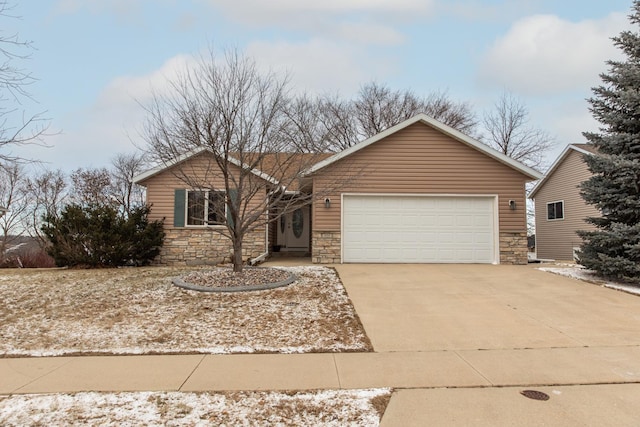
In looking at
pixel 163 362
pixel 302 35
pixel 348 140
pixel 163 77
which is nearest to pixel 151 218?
pixel 163 77

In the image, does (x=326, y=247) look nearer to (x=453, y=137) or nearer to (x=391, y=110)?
(x=453, y=137)

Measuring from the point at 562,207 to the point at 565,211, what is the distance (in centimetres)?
32

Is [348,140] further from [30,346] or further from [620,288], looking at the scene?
[30,346]

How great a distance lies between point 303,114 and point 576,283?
8.46 meters

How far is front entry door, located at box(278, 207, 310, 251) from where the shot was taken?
17.3 m

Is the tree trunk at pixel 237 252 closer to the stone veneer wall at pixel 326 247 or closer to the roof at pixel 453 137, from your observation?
the stone veneer wall at pixel 326 247

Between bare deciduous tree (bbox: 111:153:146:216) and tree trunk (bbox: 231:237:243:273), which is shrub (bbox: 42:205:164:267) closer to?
tree trunk (bbox: 231:237:243:273)

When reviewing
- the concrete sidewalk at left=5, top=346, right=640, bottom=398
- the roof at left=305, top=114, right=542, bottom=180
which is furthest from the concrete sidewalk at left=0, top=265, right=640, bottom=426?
the roof at left=305, top=114, right=542, bottom=180

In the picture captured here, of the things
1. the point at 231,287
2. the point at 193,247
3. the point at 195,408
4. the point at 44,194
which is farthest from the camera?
the point at 44,194

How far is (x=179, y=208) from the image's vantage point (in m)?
13.2

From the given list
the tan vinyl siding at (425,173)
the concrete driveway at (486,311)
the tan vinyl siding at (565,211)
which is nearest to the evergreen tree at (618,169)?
the concrete driveway at (486,311)

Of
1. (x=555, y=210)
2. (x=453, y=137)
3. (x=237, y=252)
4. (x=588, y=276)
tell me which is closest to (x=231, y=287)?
(x=237, y=252)

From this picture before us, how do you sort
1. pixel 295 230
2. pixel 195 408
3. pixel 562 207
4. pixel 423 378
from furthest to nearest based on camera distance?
1. pixel 562 207
2. pixel 295 230
3. pixel 423 378
4. pixel 195 408

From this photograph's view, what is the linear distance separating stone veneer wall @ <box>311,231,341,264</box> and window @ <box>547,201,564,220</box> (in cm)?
1309
